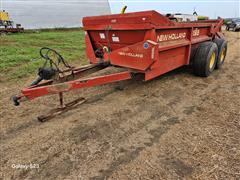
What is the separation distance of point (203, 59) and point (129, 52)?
6.80 ft

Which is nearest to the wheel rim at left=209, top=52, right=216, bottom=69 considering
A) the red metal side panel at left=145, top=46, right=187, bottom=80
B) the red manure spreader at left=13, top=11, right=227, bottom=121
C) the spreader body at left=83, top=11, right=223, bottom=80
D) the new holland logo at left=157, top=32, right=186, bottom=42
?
the red manure spreader at left=13, top=11, right=227, bottom=121

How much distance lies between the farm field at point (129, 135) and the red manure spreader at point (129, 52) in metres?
0.41

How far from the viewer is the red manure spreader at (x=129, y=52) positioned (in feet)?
10.1

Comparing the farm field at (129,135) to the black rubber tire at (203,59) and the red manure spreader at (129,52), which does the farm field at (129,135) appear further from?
the black rubber tire at (203,59)

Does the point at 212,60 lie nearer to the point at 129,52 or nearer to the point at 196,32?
the point at 196,32

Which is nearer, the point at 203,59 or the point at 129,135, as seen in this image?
the point at 129,135

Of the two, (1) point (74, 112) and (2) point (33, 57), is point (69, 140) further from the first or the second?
(2) point (33, 57)

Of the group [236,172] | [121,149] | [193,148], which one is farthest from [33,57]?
[236,172]

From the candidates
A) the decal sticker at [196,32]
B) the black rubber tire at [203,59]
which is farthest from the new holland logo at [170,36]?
the black rubber tire at [203,59]

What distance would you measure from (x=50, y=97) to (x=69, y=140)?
5.16ft

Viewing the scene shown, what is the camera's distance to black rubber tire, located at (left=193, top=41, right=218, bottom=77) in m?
4.74

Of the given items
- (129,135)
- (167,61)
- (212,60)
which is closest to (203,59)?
(212,60)

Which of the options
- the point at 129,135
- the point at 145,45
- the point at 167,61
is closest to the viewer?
the point at 129,135

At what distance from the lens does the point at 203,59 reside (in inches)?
187
